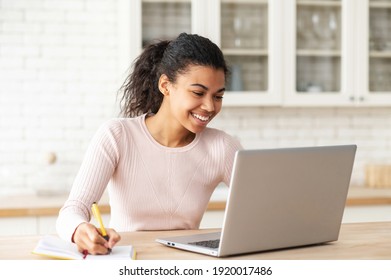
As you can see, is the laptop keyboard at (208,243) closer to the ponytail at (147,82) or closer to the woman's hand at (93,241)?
the woman's hand at (93,241)

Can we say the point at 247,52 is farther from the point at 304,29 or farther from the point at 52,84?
the point at 52,84

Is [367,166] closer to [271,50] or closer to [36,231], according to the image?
[271,50]

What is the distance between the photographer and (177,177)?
2.39m

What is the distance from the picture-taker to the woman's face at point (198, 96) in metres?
2.26

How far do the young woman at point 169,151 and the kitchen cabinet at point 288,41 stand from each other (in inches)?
53.2

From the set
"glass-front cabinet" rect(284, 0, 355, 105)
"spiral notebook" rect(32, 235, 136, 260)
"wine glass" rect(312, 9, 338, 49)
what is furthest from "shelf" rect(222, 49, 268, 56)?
"spiral notebook" rect(32, 235, 136, 260)

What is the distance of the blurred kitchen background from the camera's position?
3893 mm

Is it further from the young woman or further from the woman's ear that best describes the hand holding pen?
the woman's ear

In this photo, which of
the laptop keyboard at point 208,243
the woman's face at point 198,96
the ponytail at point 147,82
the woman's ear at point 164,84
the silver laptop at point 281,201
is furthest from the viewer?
the ponytail at point 147,82

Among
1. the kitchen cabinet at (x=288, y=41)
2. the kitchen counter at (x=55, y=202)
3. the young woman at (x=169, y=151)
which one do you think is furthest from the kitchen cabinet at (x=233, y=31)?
the young woman at (x=169, y=151)

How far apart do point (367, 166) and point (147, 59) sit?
7.11ft

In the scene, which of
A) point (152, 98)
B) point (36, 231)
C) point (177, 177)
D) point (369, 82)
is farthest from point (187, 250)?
point (369, 82)

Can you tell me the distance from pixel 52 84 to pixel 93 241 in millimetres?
2378

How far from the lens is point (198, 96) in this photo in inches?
89.3
